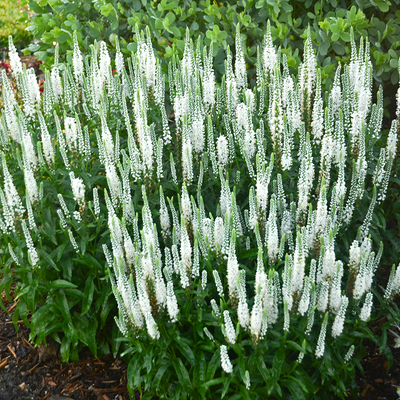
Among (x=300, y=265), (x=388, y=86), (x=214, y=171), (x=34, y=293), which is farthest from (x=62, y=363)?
(x=388, y=86)

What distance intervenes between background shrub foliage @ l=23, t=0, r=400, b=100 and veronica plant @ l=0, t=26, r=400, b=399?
0.88 m

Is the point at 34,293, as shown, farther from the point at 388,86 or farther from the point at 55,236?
the point at 388,86

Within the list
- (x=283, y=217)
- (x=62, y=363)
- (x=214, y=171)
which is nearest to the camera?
(x=283, y=217)

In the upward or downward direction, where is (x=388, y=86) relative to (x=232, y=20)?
downward

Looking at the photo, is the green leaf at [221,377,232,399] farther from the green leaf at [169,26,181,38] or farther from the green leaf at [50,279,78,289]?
the green leaf at [169,26,181,38]

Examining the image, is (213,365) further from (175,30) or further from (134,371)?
(175,30)

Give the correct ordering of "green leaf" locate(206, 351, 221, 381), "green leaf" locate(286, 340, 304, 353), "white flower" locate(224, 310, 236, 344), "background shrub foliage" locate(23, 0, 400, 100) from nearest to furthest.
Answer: "white flower" locate(224, 310, 236, 344) → "green leaf" locate(286, 340, 304, 353) → "green leaf" locate(206, 351, 221, 381) → "background shrub foliage" locate(23, 0, 400, 100)

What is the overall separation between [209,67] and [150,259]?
2203mm

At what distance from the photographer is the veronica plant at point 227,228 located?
3.20 metres

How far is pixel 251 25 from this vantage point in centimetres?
568

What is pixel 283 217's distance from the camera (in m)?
3.74

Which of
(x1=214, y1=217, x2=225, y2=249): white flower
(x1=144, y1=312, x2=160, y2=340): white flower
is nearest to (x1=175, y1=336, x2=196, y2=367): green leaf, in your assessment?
(x1=144, y1=312, x2=160, y2=340): white flower

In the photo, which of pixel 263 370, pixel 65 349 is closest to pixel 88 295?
pixel 65 349

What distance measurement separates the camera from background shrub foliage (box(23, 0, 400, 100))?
5.47 meters
